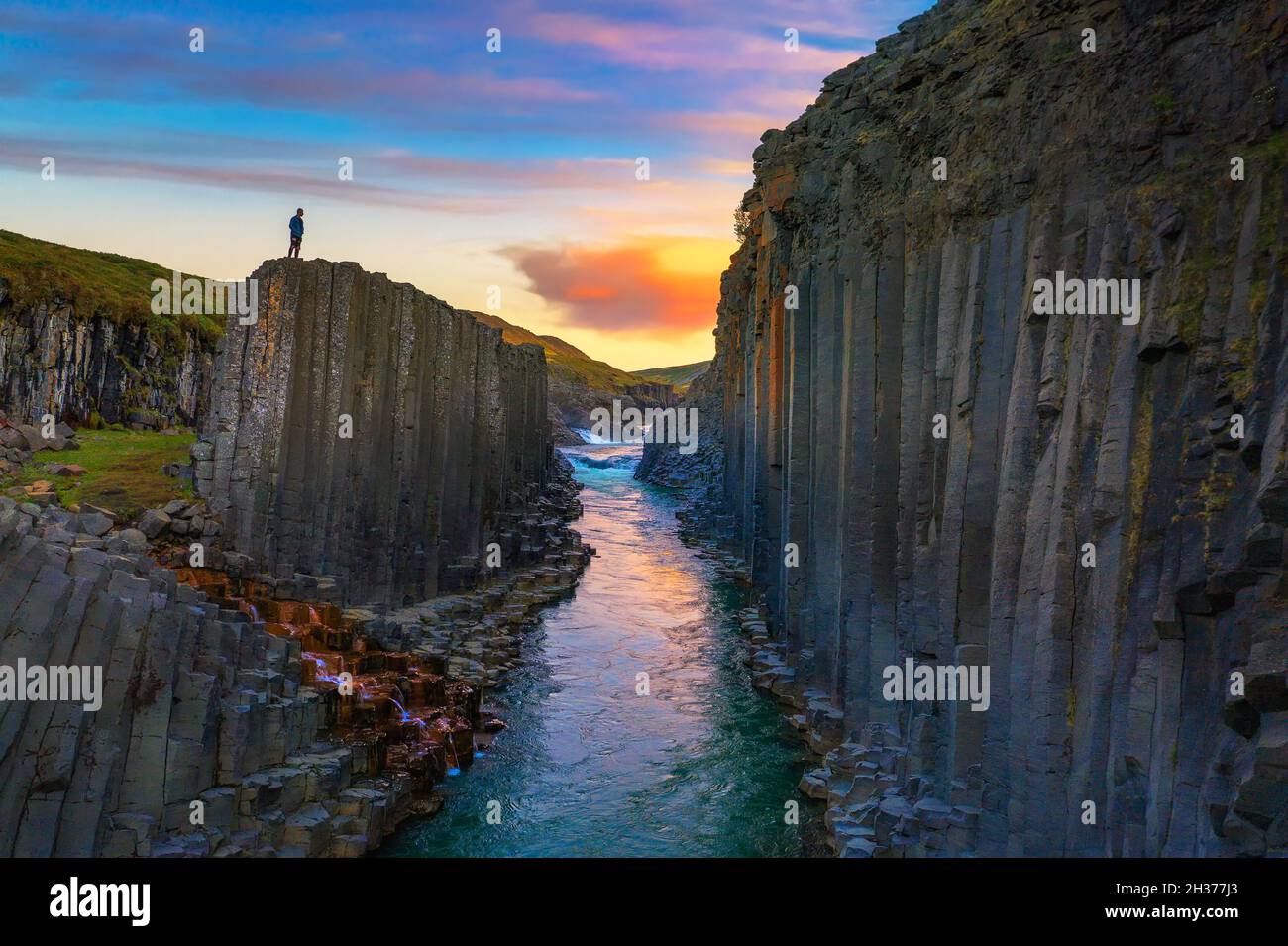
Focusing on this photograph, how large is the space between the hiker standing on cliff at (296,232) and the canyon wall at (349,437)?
3.35 ft

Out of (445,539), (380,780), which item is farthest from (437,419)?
(380,780)

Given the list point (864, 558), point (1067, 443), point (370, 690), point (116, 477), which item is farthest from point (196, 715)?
point (116, 477)

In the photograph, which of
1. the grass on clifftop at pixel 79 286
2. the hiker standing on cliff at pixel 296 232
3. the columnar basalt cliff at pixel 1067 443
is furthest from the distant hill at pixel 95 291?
the columnar basalt cliff at pixel 1067 443

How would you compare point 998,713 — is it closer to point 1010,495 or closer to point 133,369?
point 1010,495

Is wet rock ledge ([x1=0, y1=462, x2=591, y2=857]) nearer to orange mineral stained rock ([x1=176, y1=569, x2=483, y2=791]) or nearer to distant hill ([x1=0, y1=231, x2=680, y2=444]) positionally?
orange mineral stained rock ([x1=176, y1=569, x2=483, y2=791])

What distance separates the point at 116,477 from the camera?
79.7 ft

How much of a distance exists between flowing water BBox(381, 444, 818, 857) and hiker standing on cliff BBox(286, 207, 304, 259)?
Result: 12558 millimetres

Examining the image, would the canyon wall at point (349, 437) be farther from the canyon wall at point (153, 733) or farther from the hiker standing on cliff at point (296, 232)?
the canyon wall at point (153, 733)

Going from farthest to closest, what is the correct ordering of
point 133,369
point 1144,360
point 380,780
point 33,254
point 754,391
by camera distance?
point 33,254 → point 754,391 → point 133,369 → point 380,780 → point 1144,360

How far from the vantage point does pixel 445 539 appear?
32812 mm

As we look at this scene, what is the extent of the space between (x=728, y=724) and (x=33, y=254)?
132 ft

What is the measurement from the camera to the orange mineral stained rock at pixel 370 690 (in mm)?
17938

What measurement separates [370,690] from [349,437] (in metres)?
9.03

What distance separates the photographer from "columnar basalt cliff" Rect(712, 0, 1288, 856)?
9.68 m
